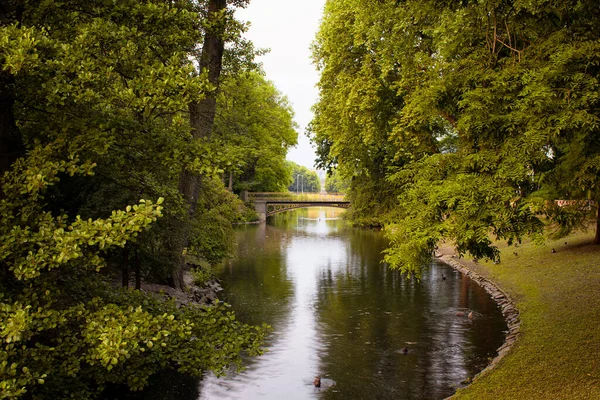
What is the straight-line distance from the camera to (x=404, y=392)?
12.3m

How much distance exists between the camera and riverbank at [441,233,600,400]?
10359 millimetres

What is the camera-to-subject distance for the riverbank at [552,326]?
1036 cm

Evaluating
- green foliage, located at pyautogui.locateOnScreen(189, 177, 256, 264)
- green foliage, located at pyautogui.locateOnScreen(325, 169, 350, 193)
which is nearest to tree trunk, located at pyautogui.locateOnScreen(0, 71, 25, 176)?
green foliage, located at pyautogui.locateOnScreen(189, 177, 256, 264)

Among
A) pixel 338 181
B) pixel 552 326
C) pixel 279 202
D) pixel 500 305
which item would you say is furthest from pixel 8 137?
pixel 338 181

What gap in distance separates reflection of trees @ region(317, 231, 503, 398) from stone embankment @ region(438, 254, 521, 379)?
37 cm

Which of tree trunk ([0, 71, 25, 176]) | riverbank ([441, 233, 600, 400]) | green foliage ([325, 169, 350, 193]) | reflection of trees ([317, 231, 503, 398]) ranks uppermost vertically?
green foliage ([325, 169, 350, 193])

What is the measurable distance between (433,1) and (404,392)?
8.48 meters

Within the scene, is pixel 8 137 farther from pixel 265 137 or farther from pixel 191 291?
pixel 265 137

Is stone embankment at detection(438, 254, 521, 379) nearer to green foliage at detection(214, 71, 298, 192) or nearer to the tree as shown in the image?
the tree

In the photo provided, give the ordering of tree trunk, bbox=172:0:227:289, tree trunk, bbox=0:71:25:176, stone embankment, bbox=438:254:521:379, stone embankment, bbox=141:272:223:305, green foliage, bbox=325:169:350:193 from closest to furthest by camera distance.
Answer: tree trunk, bbox=0:71:25:176 → stone embankment, bbox=438:254:521:379 → tree trunk, bbox=172:0:227:289 → stone embankment, bbox=141:272:223:305 → green foliage, bbox=325:169:350:193

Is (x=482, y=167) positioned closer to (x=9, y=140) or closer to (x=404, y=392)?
(x=404, y=392)

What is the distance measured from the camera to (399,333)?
16891 millimetres

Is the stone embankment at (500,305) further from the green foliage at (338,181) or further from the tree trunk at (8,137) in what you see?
the tree trunk at (8,137)

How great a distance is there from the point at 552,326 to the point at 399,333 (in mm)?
4403
